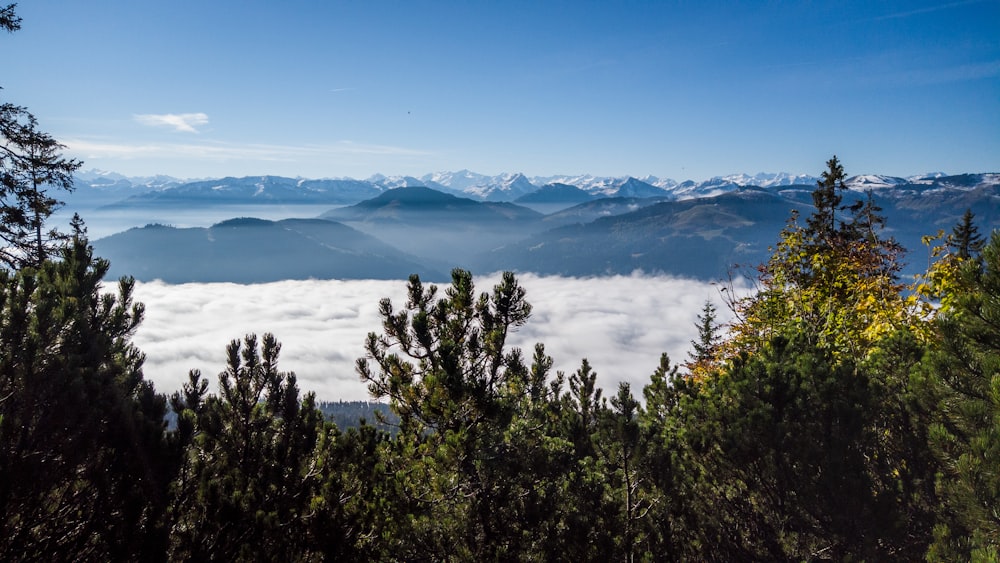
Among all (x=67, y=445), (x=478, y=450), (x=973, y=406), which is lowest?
(x=478, y=450)

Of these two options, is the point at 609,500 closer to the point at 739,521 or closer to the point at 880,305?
the point at 739,521

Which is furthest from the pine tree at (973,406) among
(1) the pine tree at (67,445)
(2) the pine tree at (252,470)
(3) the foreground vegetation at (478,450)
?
(1) the pine tree at (67,445)

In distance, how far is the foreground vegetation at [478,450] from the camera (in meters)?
6.38

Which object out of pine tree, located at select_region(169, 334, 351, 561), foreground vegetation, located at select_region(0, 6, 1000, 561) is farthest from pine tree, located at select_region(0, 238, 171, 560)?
pine tree, located at select_region(169, 334, 351, 561)

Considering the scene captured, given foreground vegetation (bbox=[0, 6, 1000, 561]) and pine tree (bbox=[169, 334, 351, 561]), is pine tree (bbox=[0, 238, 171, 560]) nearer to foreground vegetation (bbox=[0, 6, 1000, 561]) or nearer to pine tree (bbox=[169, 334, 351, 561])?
foreground vegetation (bbox=[0, 6, 1000, 561])

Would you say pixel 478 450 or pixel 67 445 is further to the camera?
pixel 478 450

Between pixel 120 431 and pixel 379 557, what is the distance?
171 inches

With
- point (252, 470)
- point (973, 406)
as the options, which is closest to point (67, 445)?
point (252, 470)

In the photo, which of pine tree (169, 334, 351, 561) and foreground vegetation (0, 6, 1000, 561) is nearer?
foreground vegetation (0, 6, 1000, 561)

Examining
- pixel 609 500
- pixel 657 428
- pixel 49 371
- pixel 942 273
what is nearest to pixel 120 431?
pixel 49 371

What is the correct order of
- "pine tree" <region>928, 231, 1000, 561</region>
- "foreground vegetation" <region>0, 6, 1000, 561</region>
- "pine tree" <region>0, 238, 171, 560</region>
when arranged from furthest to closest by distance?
"foreground vegetation" <region>0, 6, 1000, 561</region>, "pine tree" <region>928, 231, 1000, 561</region>, "pine tree" <region>0, 238, 171, 560</region>

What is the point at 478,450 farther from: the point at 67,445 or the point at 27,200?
the point at 27,200

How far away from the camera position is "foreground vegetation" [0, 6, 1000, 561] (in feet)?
20.9

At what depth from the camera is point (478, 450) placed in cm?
767
